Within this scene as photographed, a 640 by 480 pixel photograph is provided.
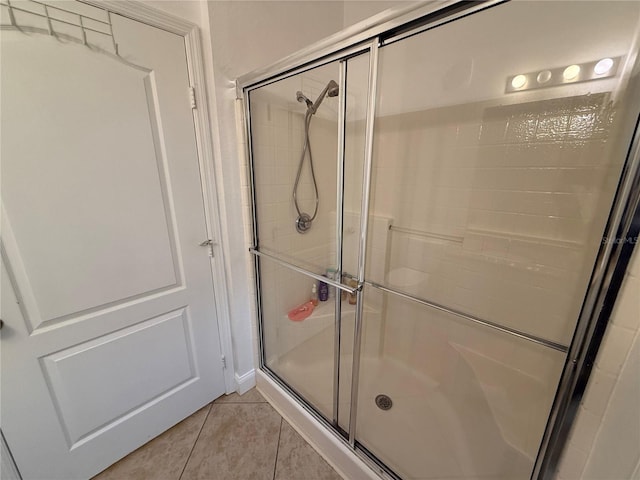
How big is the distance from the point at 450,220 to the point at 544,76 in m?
0.67

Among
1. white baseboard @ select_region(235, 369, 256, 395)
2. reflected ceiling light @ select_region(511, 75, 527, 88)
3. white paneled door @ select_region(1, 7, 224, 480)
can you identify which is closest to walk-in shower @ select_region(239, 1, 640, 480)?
reflected ceiling light @ select_region(511, 75, 527, 88)

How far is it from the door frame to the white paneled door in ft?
0.10

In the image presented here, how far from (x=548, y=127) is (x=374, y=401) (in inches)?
61.8

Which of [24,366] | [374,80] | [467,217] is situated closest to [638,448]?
[467,217]

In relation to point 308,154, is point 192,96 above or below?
above

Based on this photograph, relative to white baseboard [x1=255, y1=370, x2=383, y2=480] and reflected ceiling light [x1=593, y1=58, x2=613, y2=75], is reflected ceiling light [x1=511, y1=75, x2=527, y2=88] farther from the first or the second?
white baseboard [x1=255, y1=370, x2=383, y2=480]

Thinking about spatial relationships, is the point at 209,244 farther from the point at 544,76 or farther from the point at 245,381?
the point at 544,76

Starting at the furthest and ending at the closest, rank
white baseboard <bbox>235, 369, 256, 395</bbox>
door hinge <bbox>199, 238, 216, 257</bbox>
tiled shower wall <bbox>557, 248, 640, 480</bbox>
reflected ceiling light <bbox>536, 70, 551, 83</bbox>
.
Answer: white baseboard <bbox>235, 369, 256, 395</bbox> < door hinge <bbox>199, 238, 216, 257</bbox> < reflected ceiling light <bbox>536, 70, 551, 83</bbox> < tiled shower wall <bbox>557, 248, 640, 480</bbox>

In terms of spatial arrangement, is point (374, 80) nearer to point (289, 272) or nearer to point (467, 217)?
point (467, 217)

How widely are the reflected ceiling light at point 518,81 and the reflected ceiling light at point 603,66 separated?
0.68ft

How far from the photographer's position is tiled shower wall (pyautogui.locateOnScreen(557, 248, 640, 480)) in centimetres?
50

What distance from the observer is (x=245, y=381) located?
1.67 m

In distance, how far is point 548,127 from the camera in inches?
39.5

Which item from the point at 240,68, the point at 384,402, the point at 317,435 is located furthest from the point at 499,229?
the point at 240,68
